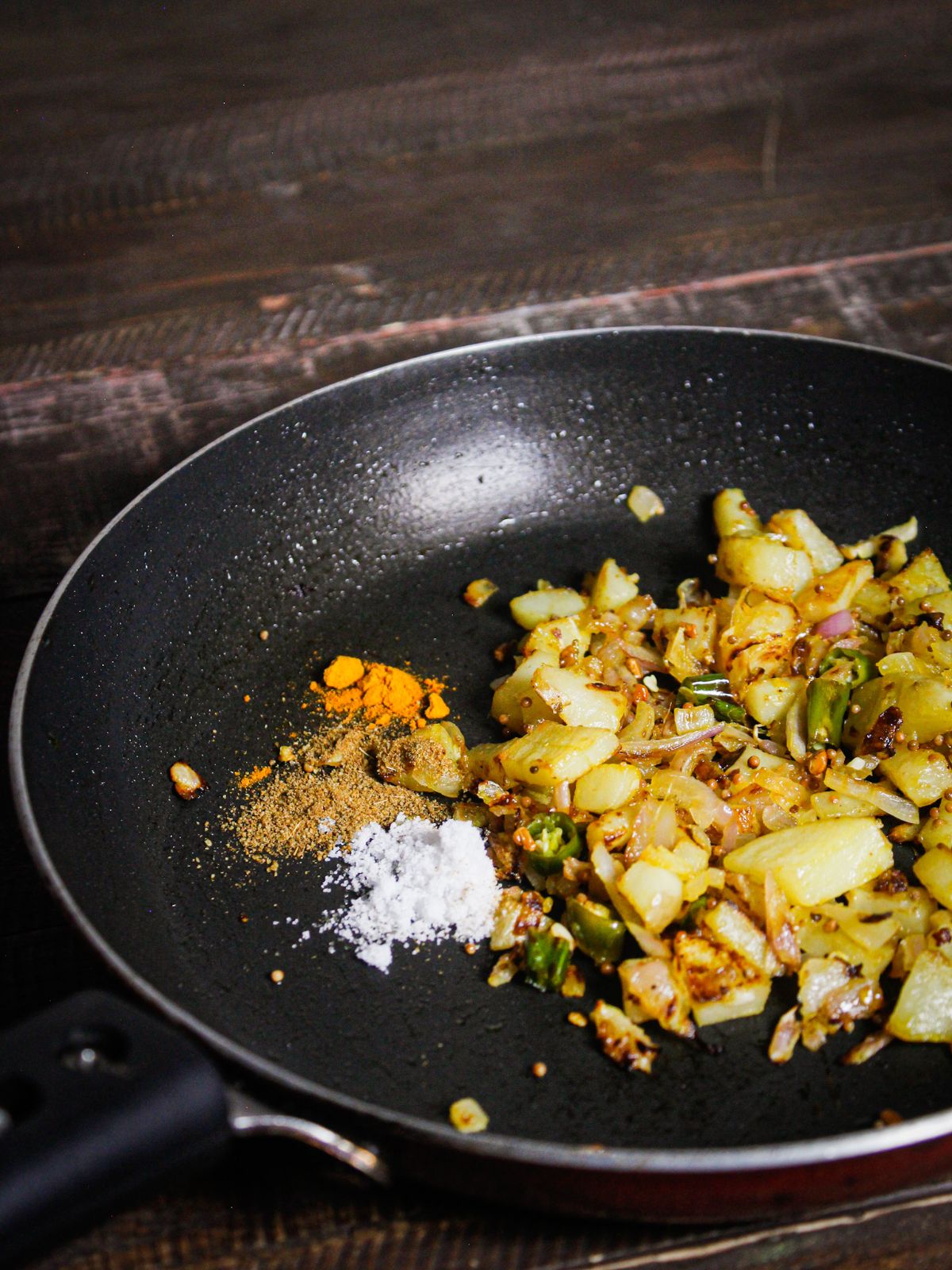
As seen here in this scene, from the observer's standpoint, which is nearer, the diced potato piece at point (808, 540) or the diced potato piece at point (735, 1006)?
the diced potato piece at point (735, 1006)

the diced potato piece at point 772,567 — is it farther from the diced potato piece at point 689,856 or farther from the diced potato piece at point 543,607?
the diced potato piece at point 689,856

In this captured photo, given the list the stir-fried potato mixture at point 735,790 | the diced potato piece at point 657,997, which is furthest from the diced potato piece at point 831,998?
the diced potato piece at point 657,997

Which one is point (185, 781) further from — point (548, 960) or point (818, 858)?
point (818, 858)

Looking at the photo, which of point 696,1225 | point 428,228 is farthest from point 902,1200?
point 428,228

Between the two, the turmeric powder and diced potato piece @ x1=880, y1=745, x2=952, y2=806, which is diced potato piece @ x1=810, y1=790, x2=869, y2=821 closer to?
diced potato piece @ x1=880, y1=745, x2=952, y2=806

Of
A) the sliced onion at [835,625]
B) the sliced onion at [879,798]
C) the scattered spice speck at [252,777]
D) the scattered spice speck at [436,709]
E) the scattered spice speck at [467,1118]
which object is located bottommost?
the scattered spice speck at [252,777]

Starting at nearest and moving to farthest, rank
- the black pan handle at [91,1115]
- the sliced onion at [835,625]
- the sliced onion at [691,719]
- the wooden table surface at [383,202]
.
Answer: the black pan handle at [91,1115] → the sliced onion at [691,719] → the sliced onion at [835,625] → the wooden table surface at [383,202]

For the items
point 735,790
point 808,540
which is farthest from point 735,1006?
point 808,540
